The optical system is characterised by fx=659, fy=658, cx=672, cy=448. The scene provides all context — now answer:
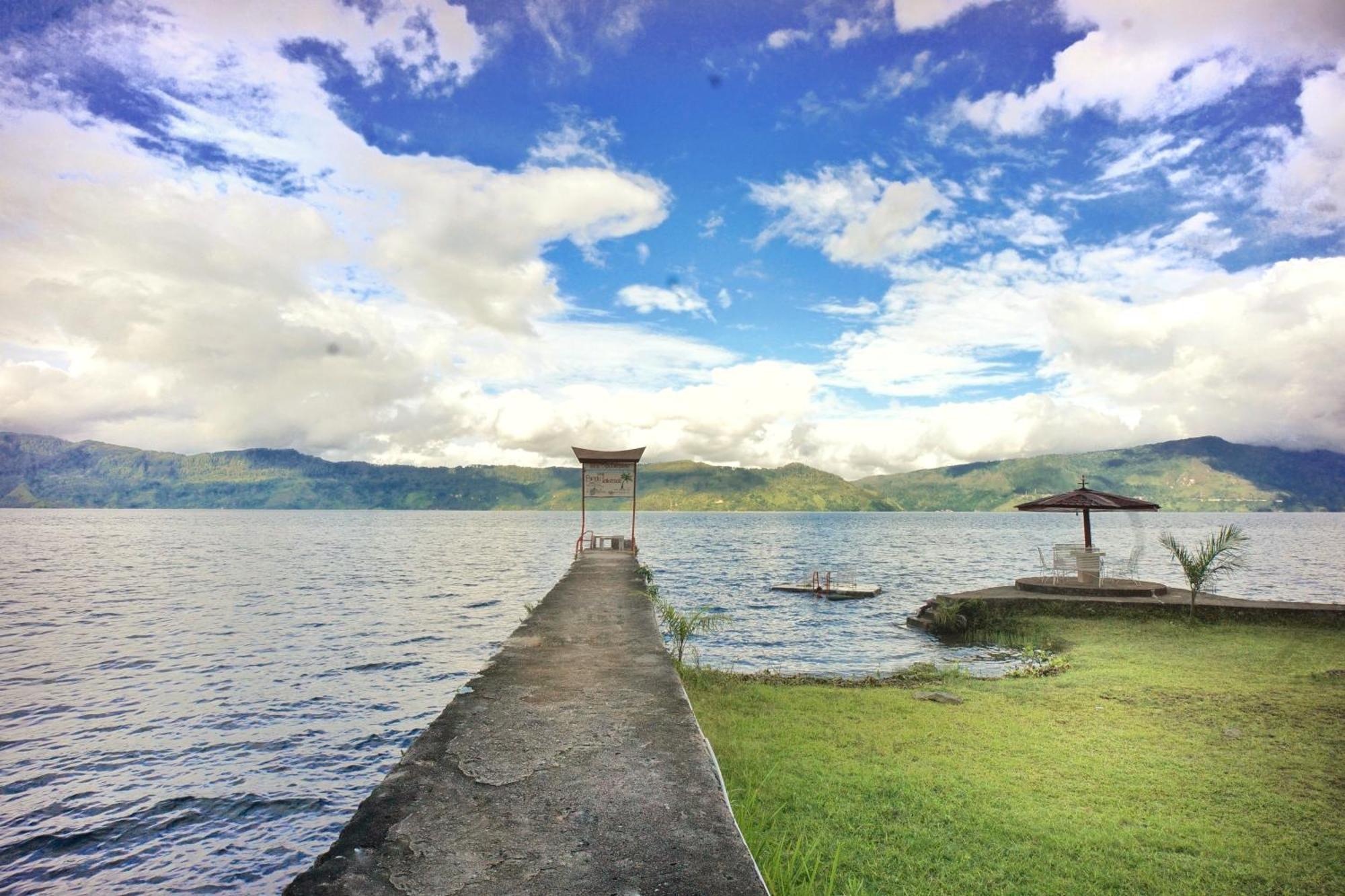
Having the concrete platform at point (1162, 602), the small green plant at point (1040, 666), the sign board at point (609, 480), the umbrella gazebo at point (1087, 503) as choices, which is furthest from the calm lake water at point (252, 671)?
the sign board at point (609, 480)

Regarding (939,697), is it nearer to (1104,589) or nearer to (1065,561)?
(1104,589)

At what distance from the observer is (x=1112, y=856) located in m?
5.91

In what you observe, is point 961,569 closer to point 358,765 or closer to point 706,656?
point 706,656

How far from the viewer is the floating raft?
34719mm

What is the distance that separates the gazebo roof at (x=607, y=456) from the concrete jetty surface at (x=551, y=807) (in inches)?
771

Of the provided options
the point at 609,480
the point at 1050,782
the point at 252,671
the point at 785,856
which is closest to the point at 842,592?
the point at 609,480

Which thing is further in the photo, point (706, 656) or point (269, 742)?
point (706, 656)

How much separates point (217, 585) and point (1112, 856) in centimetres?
4694

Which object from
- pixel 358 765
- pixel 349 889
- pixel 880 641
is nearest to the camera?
pixel 349 889

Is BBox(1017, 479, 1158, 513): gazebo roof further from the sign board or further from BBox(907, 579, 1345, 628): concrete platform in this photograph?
the sign board

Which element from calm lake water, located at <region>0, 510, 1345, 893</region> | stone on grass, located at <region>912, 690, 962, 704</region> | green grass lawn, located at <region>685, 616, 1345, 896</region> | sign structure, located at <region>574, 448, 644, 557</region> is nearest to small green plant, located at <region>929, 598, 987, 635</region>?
calm lake water, located at <region>0, 510, 1345, 893</region>

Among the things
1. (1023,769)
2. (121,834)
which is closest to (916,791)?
(1023,769)

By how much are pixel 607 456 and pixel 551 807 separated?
2336 cm

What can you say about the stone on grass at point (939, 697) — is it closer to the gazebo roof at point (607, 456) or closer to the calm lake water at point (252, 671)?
the calm lake water at point (252, 671)
